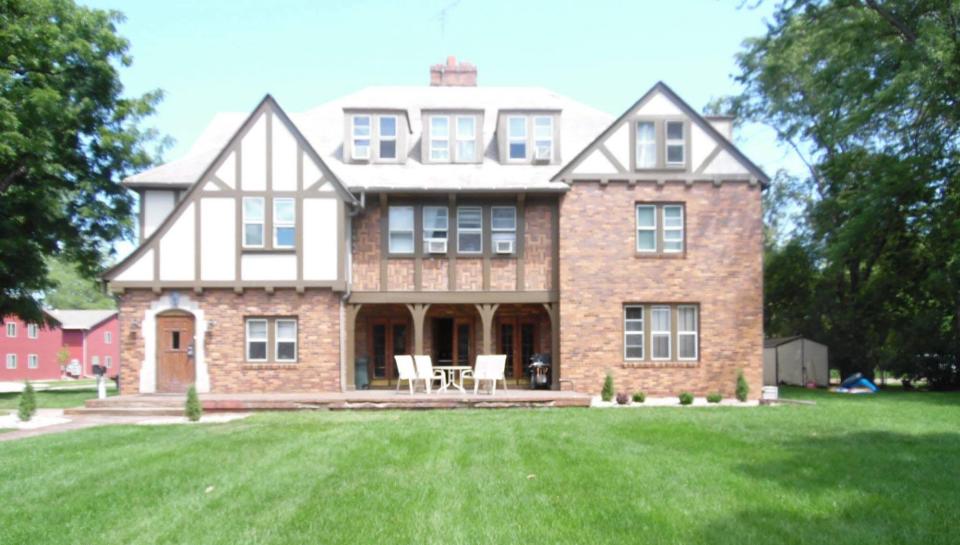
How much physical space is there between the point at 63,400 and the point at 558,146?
1514cm

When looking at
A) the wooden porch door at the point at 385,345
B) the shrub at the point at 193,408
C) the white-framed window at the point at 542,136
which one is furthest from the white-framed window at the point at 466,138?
the shrub at the point at 193,408

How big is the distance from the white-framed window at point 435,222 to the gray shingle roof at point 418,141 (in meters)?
0.77

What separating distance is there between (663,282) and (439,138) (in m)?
7.15

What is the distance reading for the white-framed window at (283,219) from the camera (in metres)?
18.6

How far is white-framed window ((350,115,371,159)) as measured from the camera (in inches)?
805

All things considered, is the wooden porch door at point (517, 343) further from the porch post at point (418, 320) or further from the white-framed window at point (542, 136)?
the white-framed window at point (542, 136)

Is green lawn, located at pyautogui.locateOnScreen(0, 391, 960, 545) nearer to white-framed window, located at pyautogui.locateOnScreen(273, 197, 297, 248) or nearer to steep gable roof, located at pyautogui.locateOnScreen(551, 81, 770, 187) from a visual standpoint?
white-framed window, located at pyautogui.locateOnScreen(273, 197, 297, 248)

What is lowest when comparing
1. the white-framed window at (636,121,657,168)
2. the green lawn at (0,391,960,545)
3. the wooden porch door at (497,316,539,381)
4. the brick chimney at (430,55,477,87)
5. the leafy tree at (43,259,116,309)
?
the green lawn at (0,391,960,545)

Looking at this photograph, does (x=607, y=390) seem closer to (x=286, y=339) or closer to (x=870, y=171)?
(x=286, y=339)

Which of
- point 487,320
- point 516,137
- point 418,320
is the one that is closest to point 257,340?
point 418,320

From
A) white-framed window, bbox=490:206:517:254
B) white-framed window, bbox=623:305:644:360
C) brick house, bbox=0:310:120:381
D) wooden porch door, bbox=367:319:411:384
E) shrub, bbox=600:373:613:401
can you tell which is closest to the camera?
shrub, bbox=600:373:613:401

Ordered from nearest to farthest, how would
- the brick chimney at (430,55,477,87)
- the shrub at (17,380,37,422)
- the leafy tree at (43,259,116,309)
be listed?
the shrub at (17,380,37,422) → the brick chimney at (430,55,477,87) → the leafy tree at (43,259,116,309)

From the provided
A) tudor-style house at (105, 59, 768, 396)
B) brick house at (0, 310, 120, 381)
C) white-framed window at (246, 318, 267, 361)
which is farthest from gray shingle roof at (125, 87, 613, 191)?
brick house at (0, 310, 120, 381)

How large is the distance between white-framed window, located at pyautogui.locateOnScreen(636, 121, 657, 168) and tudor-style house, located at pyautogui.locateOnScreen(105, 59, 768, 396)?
0.15 feet
